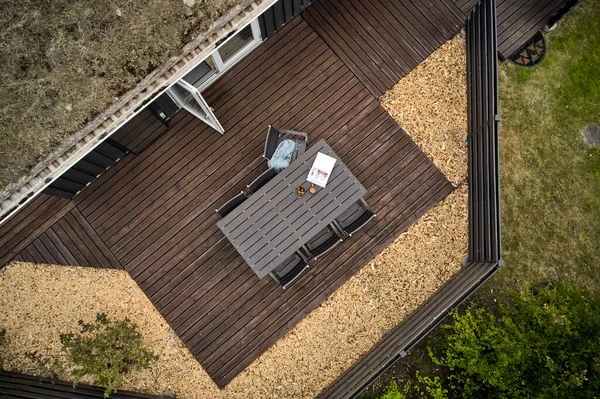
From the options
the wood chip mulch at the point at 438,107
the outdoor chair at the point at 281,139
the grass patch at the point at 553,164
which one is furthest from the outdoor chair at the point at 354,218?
the grass patch at the point at 553,164

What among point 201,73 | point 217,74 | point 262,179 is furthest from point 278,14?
point 262,179

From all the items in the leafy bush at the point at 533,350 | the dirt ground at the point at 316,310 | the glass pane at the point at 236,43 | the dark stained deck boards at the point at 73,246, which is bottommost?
the leafy bush at the point at 533,350

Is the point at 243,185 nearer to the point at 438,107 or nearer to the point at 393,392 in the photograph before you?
the point at 438,107

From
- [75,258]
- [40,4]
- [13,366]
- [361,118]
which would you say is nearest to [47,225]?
[75,258]

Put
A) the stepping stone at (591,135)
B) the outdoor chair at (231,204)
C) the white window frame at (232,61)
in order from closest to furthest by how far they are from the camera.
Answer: the outdoor chair at (231,204), the white window frame at (232,61), the stepping stone at (591,135)

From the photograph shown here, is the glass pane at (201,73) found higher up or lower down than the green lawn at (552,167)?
higher up

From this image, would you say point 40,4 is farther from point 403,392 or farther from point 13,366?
point 403,392

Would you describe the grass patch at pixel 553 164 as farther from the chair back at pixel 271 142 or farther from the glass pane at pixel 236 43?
the glass pane at pixel 236 43

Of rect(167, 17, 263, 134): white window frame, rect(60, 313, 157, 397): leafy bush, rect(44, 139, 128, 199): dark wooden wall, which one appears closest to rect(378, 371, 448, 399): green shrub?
rect(60, 313, 157, 397): leafy bush

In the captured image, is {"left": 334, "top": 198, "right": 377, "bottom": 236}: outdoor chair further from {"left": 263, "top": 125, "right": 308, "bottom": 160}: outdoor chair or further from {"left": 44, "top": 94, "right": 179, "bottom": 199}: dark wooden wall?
{"left": 44, "top": 94, "right": 179, "bottom": 199}: dark wooden wall
